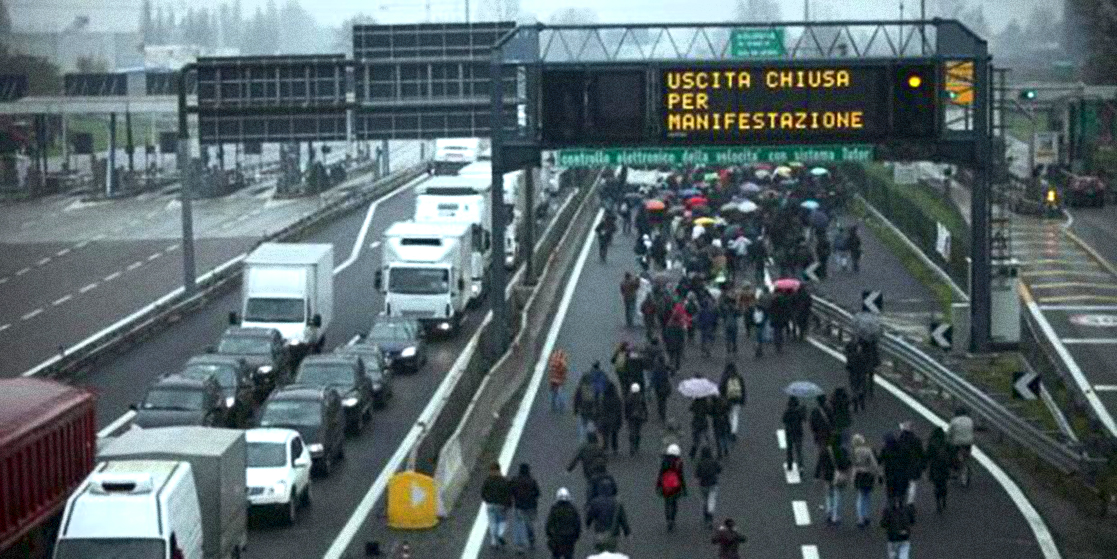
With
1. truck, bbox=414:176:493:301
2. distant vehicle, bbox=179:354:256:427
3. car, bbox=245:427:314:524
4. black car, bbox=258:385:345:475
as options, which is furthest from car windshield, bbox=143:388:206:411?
truck, bbox=414:176:493:301

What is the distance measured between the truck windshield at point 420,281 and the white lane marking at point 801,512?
832 inches

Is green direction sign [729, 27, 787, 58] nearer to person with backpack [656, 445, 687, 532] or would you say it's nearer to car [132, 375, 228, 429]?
car [132, 375, 228, 429]

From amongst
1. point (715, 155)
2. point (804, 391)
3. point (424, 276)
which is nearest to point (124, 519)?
point (804, 391)

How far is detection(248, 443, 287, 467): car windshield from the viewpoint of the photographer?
30516mm

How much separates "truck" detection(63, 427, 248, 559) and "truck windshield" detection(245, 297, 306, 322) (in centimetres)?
1896

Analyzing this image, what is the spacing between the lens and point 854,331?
4059 centimetres

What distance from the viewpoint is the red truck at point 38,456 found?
25.7 metres

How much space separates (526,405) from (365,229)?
119 ft

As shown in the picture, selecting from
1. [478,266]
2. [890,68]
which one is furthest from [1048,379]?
[478,266]

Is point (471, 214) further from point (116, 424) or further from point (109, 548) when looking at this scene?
point (109, 548)

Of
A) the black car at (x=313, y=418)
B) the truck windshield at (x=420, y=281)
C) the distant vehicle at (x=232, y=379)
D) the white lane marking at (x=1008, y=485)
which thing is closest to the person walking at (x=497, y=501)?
the white lane marking at (x=1008, y=485)

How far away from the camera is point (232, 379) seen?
39.1 m

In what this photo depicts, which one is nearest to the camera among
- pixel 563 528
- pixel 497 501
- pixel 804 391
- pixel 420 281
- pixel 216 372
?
pixel 563 528

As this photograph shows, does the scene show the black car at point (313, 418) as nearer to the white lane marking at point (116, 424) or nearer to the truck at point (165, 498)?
the white lane marking at point (116, 424)
